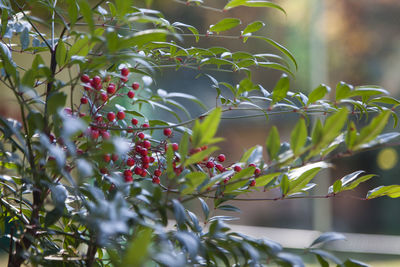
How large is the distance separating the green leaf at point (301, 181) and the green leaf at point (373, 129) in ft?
0.44

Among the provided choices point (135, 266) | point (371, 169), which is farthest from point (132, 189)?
point (371, 169)

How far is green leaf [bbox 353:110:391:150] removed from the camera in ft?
1.23

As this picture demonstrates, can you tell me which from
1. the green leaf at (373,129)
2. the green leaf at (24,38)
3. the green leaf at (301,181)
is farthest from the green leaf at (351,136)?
the green leaf at (24,38)

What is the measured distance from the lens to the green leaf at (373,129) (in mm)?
374

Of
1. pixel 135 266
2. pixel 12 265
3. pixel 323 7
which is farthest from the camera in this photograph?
pixel 323 7

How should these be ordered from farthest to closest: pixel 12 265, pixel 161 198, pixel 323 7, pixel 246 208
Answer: pixel 323 7 < pixel 246 208 < pixel 12 265 < pixel 161 198

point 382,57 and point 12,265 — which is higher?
point 382,57

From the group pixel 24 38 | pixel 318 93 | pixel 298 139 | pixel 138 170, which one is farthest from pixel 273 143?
pixel 24 38

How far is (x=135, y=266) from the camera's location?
0.28m

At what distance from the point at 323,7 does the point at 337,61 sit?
1.03ft

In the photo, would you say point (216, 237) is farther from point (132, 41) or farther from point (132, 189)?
point (132, 41)

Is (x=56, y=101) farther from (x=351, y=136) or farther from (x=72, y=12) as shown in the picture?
(x=351, y=136)

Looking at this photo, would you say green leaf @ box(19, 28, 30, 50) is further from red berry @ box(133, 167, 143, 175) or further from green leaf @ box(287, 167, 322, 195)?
green leaf @ box(287, 167, 322, 195)

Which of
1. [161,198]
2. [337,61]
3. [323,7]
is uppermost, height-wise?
[323,7]
